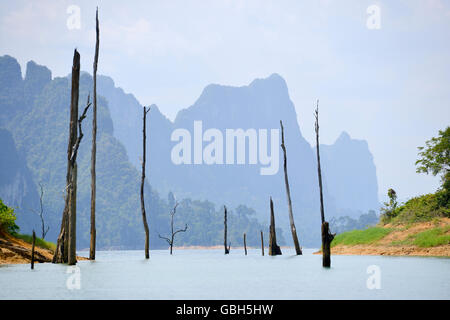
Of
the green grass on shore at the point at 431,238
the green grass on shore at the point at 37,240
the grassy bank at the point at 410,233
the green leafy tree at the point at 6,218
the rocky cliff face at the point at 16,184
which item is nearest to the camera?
the green leafy tree at the point at 6,218

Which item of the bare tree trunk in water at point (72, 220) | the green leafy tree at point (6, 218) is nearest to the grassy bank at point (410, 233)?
the bare tree trunk in water at point (72, 220)

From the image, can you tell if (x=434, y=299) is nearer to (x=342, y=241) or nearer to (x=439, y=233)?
(x=439, y=233)

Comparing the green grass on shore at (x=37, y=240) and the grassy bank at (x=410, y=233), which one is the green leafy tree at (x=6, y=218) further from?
the grassy bank at (x=410, y=233)

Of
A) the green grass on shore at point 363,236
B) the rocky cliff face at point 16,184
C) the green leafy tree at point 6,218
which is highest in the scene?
the rocky cliff face at point 16,184

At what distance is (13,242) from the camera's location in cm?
3531

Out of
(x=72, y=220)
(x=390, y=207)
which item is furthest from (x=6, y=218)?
(x=390, y=207)

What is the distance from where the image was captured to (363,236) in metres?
49.6

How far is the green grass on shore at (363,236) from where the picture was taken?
47.4 meters

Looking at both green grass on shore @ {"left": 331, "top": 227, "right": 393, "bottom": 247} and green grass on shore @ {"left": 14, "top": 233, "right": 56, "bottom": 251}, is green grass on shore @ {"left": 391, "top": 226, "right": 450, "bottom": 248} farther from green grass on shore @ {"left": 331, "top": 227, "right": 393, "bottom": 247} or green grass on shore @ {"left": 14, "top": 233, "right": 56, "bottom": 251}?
green grass on shore @ {"left": 14, "top": 233, "right": 56, "bottom": 251}

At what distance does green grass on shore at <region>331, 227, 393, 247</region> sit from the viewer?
47428 millimetres

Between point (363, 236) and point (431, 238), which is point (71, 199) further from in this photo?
point (363, 236)
